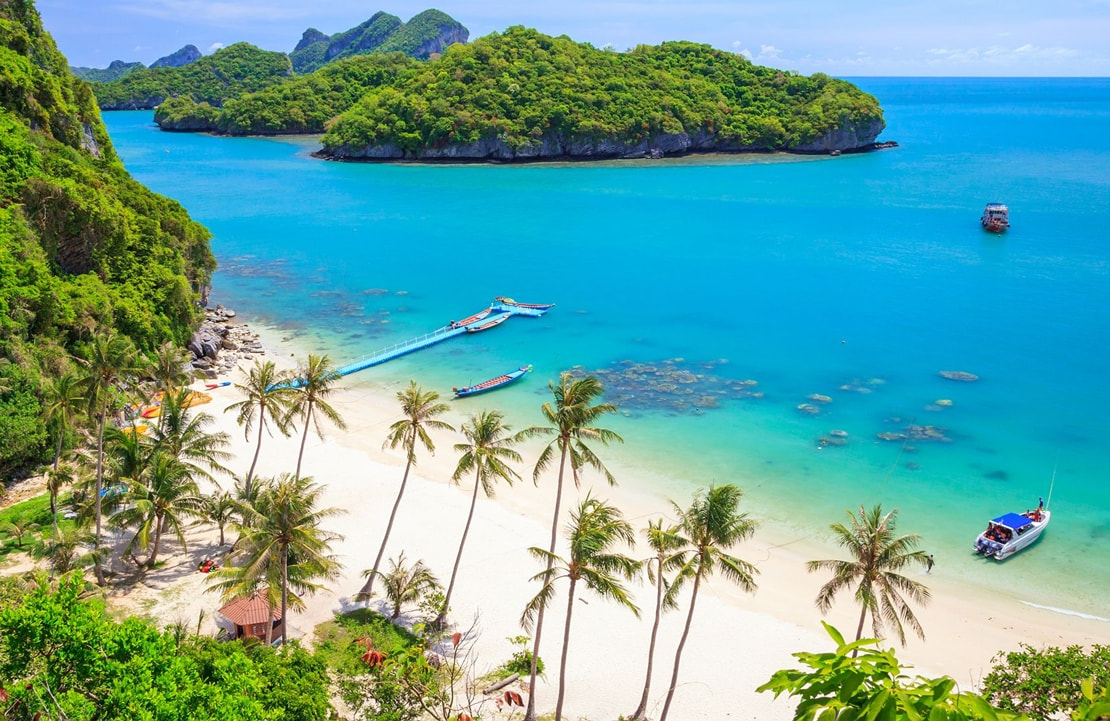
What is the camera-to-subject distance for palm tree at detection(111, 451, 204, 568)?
96.1 ft

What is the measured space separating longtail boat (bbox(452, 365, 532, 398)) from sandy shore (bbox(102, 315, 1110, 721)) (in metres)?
10.8

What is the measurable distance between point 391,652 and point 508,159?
14651 centimetres

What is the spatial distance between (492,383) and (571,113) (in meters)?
123

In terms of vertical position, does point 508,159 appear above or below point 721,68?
below

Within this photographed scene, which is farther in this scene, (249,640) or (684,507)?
(684,507)

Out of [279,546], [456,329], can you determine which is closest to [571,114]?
[456,329]

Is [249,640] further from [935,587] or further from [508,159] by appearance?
[508,159]

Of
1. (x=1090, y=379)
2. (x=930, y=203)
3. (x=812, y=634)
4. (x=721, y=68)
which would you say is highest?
(x=721, y=68)

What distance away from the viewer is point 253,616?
26.2 meters

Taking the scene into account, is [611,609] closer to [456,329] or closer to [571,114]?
[456,329]

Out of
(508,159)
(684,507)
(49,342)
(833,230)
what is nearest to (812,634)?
(684,507)

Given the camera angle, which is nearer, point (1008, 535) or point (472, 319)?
point (1008, 535)

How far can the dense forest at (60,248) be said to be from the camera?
122ft

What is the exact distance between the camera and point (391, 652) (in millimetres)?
25234
